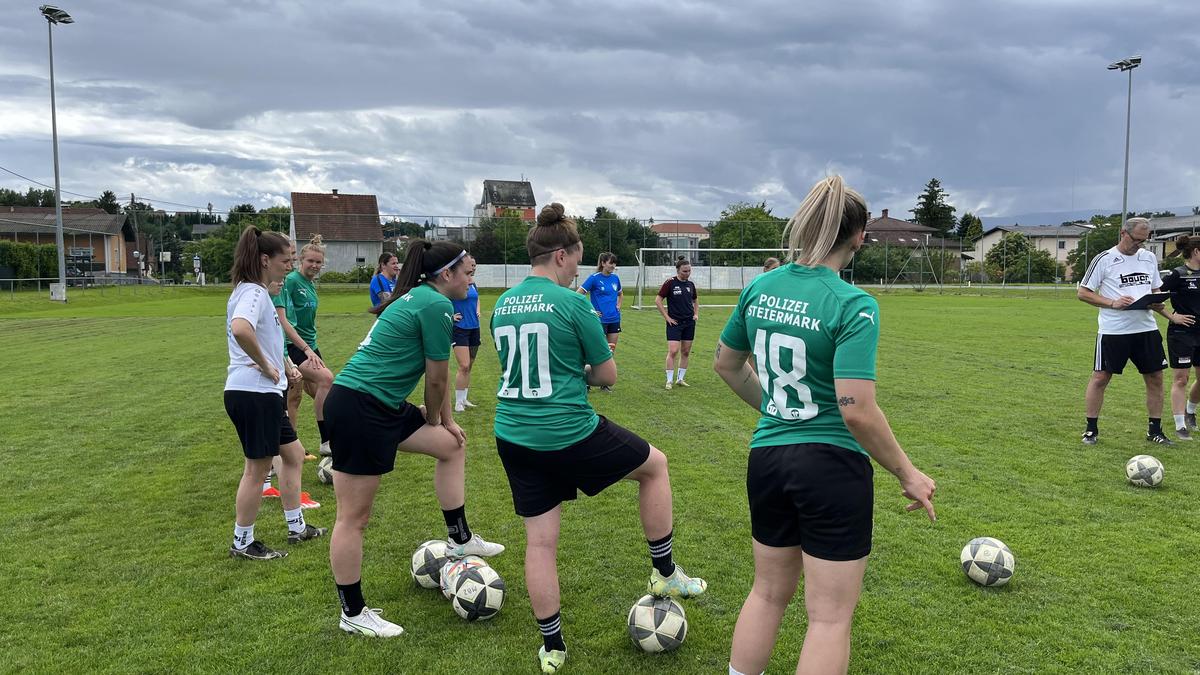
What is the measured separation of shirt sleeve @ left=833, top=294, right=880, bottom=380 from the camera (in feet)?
8.19

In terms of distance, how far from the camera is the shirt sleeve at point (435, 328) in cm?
399

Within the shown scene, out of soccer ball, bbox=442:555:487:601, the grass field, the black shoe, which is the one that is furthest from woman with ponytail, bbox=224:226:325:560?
soccer ball, bbox=442:555:487:601

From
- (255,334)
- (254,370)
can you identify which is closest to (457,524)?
(254,370)

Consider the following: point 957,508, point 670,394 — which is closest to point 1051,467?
point 957,508

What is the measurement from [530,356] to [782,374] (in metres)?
1.30

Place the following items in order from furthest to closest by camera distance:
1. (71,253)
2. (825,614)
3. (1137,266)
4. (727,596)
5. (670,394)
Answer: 1. (71,253)
2. (670,394)
3. (1137,266)
4. (727,596)
5. (825,614)

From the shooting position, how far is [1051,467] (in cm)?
717

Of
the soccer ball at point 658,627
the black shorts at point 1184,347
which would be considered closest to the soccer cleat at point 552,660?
the soccer ball at point 658,627

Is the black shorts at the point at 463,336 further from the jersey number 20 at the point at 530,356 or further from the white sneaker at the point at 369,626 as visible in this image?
the jersey number 20 at the point at 530,356

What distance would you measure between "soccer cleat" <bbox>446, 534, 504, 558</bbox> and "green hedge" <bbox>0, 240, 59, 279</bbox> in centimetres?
4838

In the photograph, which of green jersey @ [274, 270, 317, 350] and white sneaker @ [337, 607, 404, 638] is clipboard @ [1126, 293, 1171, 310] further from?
green jersey @ [274, 270, 317, 350]

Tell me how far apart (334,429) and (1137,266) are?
8.24 m

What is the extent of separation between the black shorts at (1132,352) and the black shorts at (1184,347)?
1.85 feet

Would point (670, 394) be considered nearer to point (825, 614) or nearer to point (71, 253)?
point (825, 614)
